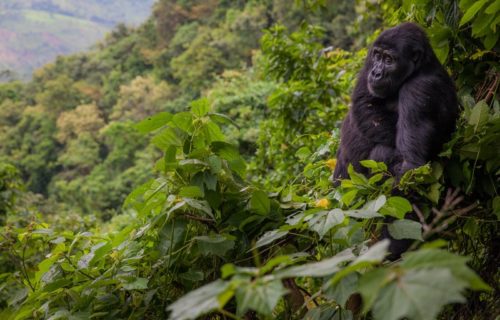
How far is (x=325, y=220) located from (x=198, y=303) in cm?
53

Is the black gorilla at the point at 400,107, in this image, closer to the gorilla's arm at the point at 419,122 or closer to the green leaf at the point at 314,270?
the gorilla's arm at the point at 419,122

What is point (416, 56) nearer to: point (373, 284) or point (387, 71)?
point (387, 71)

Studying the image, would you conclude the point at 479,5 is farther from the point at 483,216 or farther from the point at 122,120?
the point at 122,120

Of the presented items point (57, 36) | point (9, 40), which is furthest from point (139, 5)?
point (9, 40)

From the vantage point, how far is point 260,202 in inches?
57.2

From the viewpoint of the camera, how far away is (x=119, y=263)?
1.44m

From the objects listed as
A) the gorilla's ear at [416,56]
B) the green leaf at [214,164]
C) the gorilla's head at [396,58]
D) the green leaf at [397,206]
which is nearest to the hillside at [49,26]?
the gorilla's head at [396,58]

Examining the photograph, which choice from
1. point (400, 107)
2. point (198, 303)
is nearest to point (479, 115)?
point (400, 107)

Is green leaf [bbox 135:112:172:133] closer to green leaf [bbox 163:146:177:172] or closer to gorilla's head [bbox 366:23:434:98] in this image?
green leaf [bbox 163:146:177:172]

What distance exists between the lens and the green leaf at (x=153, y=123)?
58.0 inches

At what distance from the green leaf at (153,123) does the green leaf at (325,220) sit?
0.54 m

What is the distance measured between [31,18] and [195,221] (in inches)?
2758

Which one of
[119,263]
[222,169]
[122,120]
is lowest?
[122,120]

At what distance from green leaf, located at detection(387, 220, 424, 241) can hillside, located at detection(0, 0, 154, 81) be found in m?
53.8
